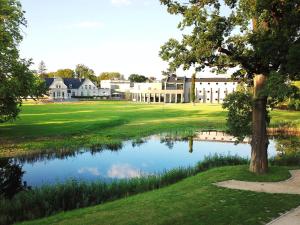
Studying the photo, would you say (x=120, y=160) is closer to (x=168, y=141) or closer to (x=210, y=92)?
(x=168, y=141)

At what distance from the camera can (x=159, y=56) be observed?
16812 millimetres

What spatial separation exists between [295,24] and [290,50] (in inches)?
68.1

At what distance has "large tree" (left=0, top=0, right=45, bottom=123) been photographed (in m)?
27.3

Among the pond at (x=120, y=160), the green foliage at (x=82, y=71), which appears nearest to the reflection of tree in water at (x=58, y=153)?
the pond at (x=120, y=160)

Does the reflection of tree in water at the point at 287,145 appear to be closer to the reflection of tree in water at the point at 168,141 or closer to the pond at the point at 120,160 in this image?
the pond at the point at 120,160

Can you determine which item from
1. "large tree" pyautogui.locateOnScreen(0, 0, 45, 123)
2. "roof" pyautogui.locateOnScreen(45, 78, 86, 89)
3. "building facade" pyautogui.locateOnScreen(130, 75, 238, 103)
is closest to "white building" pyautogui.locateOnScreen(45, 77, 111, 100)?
"roof" pyautogui.locateOnScreen(45, 78, 86, 89)

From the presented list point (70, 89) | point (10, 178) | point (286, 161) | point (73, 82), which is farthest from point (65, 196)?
point (73, 82)

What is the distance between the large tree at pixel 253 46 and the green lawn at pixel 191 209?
13.2 ft

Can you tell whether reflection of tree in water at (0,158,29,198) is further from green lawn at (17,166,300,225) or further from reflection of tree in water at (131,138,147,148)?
reflection of tree in water at (131,138,147,148)

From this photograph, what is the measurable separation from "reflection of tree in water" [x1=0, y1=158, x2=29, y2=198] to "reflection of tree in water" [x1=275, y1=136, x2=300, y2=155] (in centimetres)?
1869

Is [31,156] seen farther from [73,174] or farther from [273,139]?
[273,139]

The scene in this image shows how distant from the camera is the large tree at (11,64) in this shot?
89.7ft

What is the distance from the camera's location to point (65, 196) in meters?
15.5

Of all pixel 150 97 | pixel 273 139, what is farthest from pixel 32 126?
pixel 150 97
